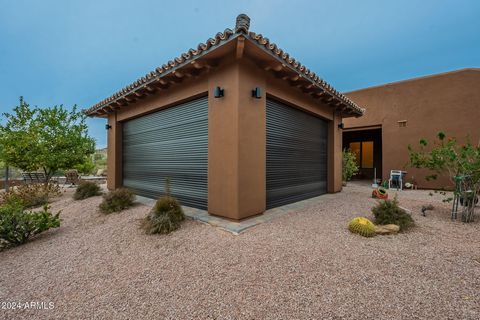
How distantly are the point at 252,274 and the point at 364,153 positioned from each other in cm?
1484

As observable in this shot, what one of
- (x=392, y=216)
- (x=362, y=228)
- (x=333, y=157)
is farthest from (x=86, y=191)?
(x=333, y=157)

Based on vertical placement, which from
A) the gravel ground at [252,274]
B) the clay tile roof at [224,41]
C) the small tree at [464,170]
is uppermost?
the clay tile roof at [224,41]

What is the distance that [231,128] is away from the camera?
13.2ft

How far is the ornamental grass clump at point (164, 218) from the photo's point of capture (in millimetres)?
3654

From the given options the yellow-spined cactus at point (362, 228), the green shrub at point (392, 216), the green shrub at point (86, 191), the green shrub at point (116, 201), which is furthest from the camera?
the green shrub at point (86, 191)

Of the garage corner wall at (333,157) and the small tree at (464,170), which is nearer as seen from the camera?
the small tree at (464,170)

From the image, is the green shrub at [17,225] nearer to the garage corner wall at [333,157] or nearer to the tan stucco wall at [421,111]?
the garage corner wall at [333,157]

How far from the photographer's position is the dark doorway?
44.3 ft

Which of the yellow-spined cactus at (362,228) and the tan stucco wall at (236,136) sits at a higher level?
the tan stucco wall at (236,136)

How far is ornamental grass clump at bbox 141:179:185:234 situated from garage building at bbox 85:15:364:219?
77cm

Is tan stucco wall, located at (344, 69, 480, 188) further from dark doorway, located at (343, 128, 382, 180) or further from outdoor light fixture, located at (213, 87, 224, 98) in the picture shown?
outdoor light fixture, located at (213, 87, 224, 98)

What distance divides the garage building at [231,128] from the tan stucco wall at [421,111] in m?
3.85

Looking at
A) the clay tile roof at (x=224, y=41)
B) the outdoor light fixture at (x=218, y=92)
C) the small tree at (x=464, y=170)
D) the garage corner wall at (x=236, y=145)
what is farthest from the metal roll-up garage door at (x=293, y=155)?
the small tree at (x=464, y=170)

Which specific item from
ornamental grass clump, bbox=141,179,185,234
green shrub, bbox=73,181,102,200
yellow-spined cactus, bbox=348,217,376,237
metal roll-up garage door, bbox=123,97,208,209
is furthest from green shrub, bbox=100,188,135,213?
yellow-spined cactus, bbox=348,217,376,237
